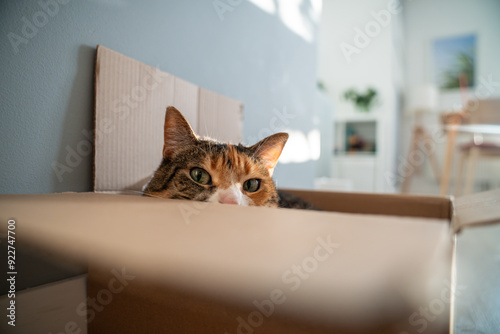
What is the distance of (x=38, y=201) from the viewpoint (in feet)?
1.61

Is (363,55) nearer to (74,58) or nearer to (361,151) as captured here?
(361,151)

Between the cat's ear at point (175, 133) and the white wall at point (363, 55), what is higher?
the white wall at point (363, 55)

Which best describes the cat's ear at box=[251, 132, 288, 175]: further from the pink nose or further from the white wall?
the white wall

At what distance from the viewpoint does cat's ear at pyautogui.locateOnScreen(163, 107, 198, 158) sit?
772mm

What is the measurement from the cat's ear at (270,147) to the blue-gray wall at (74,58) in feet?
1.63

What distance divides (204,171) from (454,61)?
6045 mm

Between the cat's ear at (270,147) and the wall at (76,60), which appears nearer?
the wall at (76,60)

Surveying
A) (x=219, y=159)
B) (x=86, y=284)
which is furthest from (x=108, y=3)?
(x=86, y=284)

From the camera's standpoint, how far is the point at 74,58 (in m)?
0.79

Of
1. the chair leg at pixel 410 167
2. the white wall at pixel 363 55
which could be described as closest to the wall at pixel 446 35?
the white wall at pixel 363 55

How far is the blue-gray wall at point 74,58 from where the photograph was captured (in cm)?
68

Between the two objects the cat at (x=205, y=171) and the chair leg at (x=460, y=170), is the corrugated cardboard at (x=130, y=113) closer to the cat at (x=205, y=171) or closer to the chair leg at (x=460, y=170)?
the cat at (x=205, y=171)

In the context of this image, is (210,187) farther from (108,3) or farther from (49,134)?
(108,3)

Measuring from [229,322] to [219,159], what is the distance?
389 millimetres
